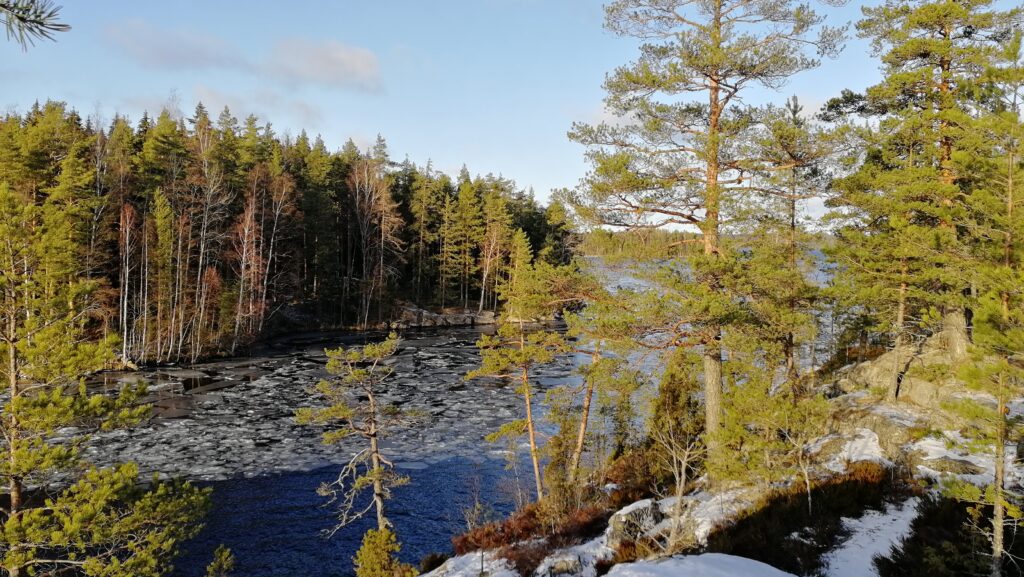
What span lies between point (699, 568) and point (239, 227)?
1629 inches

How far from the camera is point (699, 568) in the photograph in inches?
289

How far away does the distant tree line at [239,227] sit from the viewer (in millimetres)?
33062

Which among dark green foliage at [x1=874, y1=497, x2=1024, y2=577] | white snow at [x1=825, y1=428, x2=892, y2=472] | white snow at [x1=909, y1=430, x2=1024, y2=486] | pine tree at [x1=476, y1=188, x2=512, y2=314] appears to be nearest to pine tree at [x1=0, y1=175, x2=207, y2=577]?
dark green foliage at [x1=874, y1=497, x2=1024, y2=577]

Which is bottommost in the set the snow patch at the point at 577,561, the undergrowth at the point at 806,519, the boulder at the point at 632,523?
the snow patch at the point at 577,561

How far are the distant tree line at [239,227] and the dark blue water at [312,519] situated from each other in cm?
967

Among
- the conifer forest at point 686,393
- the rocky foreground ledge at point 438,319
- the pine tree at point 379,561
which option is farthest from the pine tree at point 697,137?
the rocky foreground ledge at point 438,319

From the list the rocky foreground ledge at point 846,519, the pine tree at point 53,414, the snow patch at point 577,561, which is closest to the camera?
the rocky foreground ledge at point 846,519

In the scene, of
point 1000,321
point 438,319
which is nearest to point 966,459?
point 1000,321

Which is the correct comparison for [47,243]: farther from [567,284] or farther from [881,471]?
[881,471]

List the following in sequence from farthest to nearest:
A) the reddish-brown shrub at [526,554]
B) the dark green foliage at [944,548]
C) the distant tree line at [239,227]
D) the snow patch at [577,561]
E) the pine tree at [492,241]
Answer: the pine tree at [492,241]
the distant tree line at [239,227]
the reddish-brown shrub at [526,554]
the snow patch at [577,561]
the dark green foliage at [944,548]

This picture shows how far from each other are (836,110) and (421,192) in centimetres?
4770

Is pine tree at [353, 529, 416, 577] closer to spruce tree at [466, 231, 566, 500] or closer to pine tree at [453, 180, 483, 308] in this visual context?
spruce tree at [466, 231, 566, 500]

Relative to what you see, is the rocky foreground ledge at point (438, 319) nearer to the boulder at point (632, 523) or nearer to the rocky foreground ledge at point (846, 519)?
the rocky foreground ledge at point (846, 519)

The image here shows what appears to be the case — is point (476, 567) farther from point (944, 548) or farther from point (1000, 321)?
point (1000, 321)
